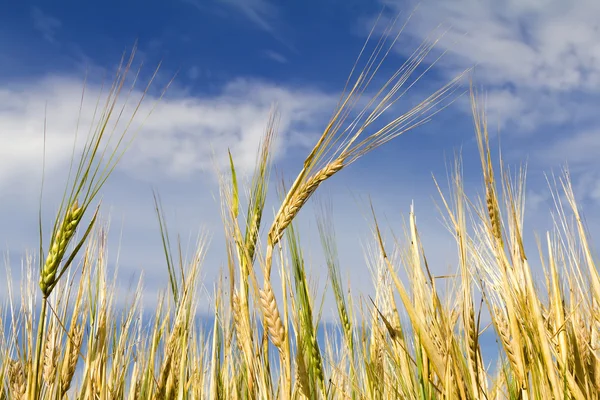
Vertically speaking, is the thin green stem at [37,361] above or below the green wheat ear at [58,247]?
below

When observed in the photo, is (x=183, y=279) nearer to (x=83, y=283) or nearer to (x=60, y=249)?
(x=83, y=283)

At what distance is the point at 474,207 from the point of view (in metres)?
1.78

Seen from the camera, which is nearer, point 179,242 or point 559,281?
point 559,281

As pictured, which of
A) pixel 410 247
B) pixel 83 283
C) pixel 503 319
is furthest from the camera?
pixel 83 283

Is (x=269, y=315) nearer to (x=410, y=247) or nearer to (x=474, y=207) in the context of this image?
(x=410, y=247)

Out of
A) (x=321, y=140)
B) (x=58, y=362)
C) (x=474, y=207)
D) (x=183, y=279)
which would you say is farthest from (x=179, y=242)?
(x=474, y=207)

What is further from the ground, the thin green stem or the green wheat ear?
the green wheat ear

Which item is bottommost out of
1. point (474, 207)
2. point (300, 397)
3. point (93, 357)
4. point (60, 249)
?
point (300, 397)

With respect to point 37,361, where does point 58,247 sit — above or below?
above

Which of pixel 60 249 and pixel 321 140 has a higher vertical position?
pixel 321 140

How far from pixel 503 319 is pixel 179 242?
3.62 feet

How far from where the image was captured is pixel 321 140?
153 cm

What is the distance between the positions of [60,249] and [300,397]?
Result: 0.90 meters

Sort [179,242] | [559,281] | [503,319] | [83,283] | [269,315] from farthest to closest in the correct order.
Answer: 1. [179,242]
2. [83,283]
3. [559,281]
4. [503,319]
5. [269,315]
